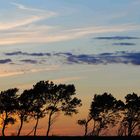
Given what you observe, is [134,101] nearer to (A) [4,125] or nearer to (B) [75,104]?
(B) [75,104]

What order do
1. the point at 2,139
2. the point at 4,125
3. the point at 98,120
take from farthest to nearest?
the point at 98,120, the point at 4,125, the point at 2,139

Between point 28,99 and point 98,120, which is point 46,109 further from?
point 98,120

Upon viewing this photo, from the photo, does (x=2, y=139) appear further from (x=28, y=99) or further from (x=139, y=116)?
(x=139, y=116)

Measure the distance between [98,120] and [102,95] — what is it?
24.8ft

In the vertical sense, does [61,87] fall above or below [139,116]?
above

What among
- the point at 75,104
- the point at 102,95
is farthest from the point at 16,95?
the point at 102,95

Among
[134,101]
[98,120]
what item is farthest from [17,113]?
[134,101]

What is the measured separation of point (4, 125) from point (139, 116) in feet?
132

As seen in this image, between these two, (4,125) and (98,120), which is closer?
(4,125)

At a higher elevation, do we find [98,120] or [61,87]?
[61,87]

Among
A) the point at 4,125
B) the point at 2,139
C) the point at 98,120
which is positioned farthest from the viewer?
the point at 98,120

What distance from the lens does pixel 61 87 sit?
14788cm

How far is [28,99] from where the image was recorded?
492 ft

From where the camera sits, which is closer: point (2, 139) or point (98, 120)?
point (2, 139)
